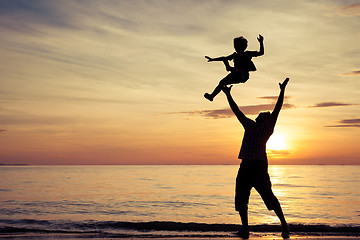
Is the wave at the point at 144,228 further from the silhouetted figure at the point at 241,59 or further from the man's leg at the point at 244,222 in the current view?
the silhouetted figure at the point at 241,59

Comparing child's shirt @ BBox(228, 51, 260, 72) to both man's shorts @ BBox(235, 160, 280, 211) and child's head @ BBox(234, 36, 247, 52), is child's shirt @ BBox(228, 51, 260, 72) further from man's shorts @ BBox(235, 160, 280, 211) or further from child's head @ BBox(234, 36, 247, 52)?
man's shorts @ BBox(235, 160, 280, 211)

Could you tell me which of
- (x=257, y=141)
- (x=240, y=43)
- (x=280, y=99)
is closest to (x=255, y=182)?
(x=257, y=141)

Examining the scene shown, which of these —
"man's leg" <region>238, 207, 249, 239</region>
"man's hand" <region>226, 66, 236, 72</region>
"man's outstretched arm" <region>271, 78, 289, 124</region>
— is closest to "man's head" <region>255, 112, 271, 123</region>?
"man's outstretched arm" <region>271, 78, 289, 124</region>

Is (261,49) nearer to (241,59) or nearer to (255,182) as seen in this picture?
(241,59)

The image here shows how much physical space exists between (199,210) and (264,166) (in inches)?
646

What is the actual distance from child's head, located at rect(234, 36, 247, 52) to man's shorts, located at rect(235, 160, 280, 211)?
7.13ft

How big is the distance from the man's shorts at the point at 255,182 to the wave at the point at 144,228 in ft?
19.5

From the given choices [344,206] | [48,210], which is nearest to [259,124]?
[48,210]

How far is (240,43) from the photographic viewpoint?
6.48 meters

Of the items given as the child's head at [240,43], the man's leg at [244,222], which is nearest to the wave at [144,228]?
the man's leg at [244,222]

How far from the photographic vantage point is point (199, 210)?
75.5 ft

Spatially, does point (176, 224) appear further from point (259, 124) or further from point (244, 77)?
point (244, 77)

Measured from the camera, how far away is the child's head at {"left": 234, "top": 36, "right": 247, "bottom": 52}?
648 cm

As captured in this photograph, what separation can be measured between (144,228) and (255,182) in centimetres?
942
